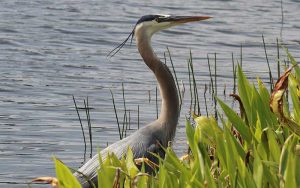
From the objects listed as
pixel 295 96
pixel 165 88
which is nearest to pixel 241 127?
pixel 295 96

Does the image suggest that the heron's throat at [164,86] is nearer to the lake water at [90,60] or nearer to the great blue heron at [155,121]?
the great blue heron at [155,121]

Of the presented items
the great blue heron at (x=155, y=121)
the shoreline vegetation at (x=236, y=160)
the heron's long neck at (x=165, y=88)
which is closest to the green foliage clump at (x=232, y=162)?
the shoreline vegetation at (x=236, y=160)

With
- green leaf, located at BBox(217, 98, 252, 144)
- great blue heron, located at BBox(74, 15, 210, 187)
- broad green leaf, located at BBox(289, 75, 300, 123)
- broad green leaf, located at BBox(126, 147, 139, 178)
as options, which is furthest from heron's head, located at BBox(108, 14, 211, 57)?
broad green leaf, located at BBox(126, 147, 139, 178)

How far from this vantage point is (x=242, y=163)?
A: 332cm

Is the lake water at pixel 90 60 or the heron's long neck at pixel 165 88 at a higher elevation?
the heron's long neck at pixel 165 88

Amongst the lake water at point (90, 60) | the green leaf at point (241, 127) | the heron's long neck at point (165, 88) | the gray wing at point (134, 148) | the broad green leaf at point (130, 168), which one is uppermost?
the green leaf at point (241, 127)

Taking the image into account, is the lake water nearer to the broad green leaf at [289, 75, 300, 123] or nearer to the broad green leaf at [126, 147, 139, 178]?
the broad green leaf at [289, 75, 300, 123]

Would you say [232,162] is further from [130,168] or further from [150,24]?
[150,24]

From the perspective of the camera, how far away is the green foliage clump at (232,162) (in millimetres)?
3252

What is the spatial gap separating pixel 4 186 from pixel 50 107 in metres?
2.89

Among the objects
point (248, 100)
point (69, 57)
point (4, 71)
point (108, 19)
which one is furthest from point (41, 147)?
point (108, 19)

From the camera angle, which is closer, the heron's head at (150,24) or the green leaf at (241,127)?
the green leaf at (241,127)

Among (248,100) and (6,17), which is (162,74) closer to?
(248,100)

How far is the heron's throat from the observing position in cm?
742
